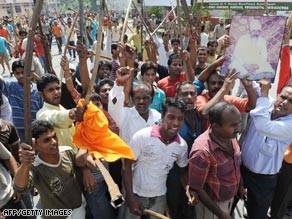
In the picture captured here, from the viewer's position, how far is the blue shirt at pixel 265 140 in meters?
2.34

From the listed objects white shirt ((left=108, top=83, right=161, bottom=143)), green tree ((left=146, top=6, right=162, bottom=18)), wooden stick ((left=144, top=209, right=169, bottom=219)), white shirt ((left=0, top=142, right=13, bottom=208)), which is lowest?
wooden stick ((left=144, top=209, right=169, bottom=219))

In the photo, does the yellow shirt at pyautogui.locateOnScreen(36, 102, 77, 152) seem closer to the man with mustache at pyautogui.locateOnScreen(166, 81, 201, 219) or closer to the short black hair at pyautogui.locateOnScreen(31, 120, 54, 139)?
the short black hair at pyautogui.locateOnScreen(31, 120, 54, 139)

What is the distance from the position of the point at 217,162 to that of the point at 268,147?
585 mm

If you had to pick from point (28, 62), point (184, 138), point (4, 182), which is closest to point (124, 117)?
point (184, 138)

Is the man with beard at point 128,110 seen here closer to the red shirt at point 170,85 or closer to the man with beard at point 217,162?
the man with beard at point 217,162

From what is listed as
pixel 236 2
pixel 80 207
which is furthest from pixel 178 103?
pixel 236 2

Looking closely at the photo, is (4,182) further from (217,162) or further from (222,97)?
(222,97)

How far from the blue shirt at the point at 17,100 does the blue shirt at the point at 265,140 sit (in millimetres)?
2383

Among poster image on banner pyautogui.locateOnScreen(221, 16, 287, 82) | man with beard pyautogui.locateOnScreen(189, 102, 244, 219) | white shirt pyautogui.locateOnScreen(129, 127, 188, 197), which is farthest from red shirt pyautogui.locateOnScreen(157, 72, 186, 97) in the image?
man with beard pyautogui.locateOnScreen(189, 102, 244, 219)

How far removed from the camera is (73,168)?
2305 millimetres

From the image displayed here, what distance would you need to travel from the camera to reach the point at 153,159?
232 centimetres

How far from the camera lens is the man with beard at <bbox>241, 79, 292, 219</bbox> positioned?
2350 millimetres

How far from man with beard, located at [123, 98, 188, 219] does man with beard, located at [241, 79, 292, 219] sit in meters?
0.61

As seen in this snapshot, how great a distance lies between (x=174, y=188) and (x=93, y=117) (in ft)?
3.39
